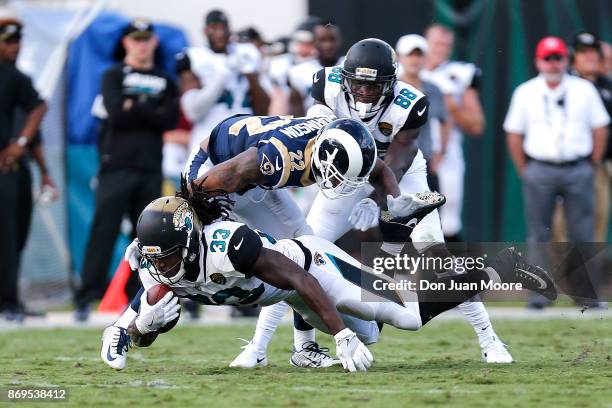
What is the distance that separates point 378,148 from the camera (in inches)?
303

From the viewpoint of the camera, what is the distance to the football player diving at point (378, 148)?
733 centimetres

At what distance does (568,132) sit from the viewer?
11.2 m

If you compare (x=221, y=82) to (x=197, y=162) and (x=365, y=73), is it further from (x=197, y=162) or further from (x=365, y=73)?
(x=365, y=73)

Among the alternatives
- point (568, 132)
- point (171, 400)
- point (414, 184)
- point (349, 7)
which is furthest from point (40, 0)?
point (171, 400)

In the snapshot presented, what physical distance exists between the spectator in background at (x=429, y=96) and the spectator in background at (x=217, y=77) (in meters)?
1.18

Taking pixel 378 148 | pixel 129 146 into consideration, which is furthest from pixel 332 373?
pixel 129 146

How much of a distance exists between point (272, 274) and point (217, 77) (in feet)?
15.3

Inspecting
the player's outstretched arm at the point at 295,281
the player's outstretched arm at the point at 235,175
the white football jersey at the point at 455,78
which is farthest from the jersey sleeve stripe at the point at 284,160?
the white football jersey at the point at 455,78

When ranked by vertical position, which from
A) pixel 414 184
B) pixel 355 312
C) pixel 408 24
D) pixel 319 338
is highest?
pixel 408 24

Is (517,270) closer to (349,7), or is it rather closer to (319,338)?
(319,338)

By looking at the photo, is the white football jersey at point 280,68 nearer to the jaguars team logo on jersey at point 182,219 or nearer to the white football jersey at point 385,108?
the white football jersey at point 385,108

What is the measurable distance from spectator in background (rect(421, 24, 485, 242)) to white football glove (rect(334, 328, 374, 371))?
5.13 metres

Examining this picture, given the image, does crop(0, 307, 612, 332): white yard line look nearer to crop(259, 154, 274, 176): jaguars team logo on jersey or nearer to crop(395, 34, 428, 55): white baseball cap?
crop(395, 34, 428, 55): white baseball cap

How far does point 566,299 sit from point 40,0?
24.1ft
